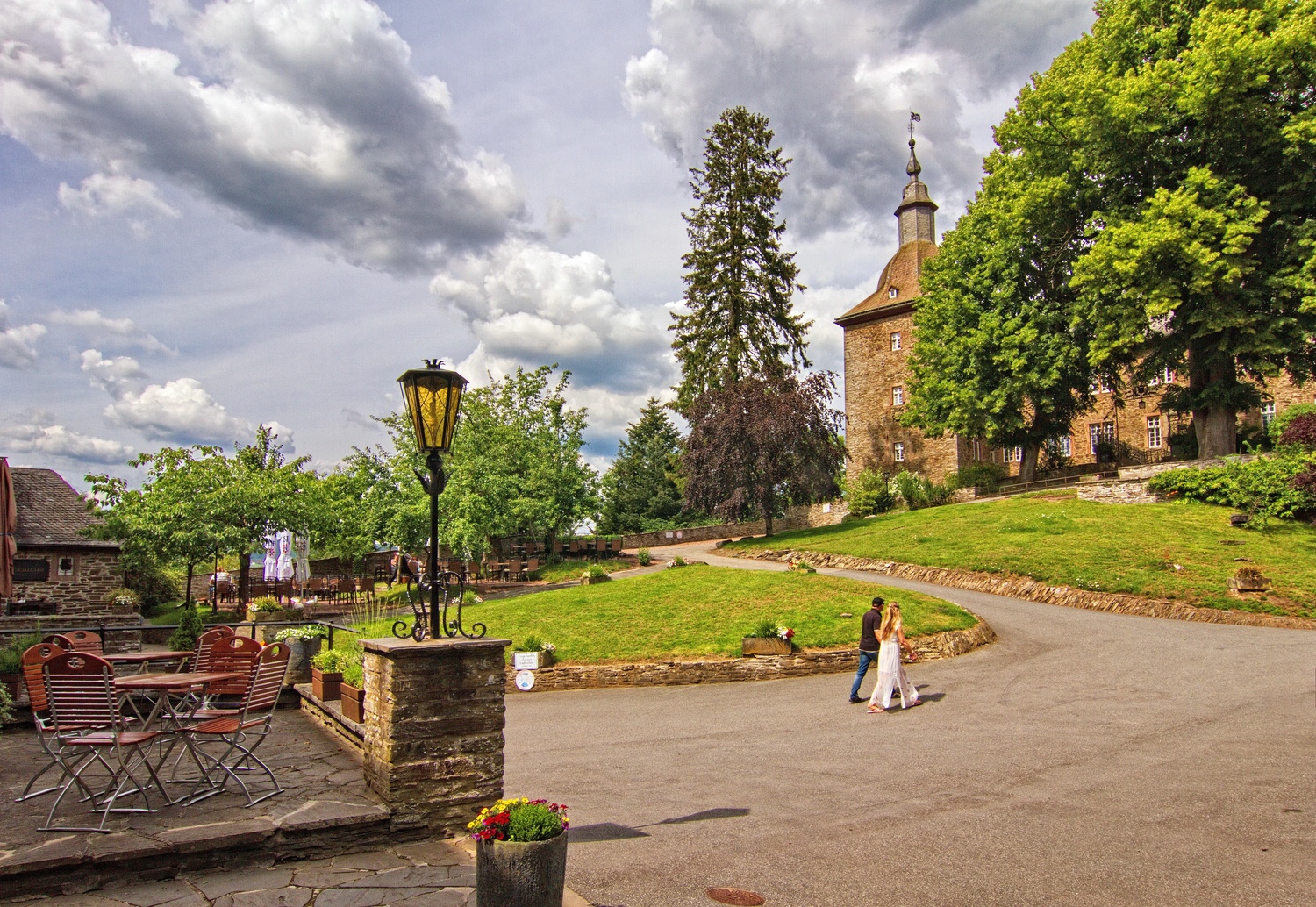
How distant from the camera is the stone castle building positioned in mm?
47125

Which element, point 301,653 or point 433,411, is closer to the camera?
point 433,411

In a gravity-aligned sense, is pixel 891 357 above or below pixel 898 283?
below

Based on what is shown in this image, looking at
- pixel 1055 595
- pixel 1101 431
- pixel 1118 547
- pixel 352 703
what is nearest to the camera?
pixel 352 703

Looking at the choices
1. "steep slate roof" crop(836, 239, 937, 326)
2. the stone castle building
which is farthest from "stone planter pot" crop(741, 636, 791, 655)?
"steep slate roof" crop(836, 239, 937, 326)

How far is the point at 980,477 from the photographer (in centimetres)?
4059

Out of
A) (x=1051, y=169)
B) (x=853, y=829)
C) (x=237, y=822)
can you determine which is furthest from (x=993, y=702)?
(x=1051, y=169)

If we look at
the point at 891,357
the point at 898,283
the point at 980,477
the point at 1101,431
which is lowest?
the point at 980,477

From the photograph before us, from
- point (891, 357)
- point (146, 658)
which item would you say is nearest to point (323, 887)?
point (146, 658)

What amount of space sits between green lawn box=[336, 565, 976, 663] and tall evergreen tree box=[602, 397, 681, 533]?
108 ft

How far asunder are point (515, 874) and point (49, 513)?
105 feet

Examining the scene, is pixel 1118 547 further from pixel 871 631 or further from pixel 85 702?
pixel 85 702

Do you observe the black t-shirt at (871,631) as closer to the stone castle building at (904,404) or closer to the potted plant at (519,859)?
the potted plant at (519,859)

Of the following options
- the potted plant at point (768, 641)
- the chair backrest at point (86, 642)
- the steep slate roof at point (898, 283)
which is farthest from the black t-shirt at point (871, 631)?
the steep slate roof at point (898, 283)

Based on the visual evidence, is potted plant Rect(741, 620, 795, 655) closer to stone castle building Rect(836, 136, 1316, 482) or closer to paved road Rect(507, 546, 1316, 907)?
paved road Rect(507, 546, 1316, 907)
